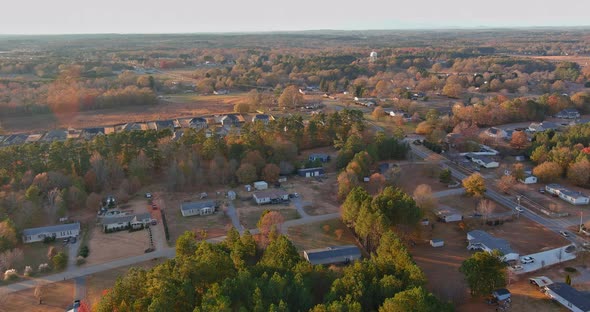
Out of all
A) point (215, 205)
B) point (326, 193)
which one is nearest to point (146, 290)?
point (215, 205)

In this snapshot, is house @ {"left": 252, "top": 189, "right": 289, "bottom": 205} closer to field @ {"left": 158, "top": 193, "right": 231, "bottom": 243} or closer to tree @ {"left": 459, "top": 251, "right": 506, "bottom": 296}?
field @ {"left": 158, "top": 193, "right": 231, "bottom": 243}

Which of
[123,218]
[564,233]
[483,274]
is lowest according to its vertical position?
[564,233]

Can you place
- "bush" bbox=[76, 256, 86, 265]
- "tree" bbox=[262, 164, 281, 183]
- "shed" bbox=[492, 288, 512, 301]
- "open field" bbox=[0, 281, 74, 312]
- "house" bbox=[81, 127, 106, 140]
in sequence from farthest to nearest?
"house" bbox=[81, 127, 106, 140]
"tree" bbox=[262, 164, 281, 183]
"bush" bbox=[76, 256, 86, 265]
"open field" bbox=[0, 281, 74, 312]
"shed" bbox=[492, 288, 512, 301]

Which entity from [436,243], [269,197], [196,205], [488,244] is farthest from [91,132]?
[488,244]

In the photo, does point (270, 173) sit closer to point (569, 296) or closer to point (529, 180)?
point (529, 180)

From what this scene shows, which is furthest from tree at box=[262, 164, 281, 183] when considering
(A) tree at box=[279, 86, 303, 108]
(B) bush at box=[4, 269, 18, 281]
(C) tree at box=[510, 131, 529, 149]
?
(A) tree at box=[279, 86, 303, 108]

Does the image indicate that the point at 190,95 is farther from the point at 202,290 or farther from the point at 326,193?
the point at 202,290

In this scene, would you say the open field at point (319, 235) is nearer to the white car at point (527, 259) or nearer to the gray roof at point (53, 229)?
the white car at point (527, 259)
